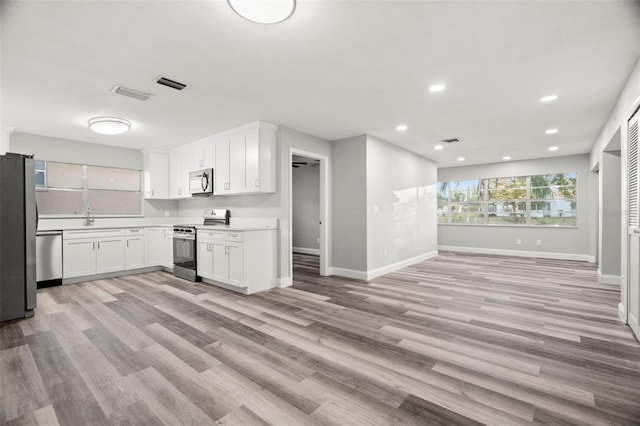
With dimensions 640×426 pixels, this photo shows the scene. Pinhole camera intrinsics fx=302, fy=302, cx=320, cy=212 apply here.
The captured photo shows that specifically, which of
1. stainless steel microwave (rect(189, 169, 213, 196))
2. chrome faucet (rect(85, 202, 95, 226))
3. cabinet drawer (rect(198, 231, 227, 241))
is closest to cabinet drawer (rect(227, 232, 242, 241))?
cabinet drawer (rect(198, 231, 227, 241))

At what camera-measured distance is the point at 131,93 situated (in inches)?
132

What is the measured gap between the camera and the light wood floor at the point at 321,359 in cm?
176

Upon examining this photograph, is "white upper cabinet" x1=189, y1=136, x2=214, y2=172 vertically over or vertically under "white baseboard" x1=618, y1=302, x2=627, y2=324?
over

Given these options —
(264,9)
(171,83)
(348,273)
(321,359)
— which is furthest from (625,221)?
(171,83)

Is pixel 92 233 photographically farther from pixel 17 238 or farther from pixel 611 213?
pixel 611 213

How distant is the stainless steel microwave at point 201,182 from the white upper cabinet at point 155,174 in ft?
3.50

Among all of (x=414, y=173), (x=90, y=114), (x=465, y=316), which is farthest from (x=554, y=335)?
(x=90, y=114)

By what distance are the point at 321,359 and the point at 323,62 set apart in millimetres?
2517

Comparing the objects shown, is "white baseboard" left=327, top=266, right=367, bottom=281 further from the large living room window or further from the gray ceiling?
the large living room window

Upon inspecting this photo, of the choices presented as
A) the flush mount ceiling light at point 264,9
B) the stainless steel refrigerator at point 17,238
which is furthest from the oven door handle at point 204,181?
the flush mount ceiling light at point 264,9

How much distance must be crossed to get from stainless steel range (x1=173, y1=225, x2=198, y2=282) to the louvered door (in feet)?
17.6

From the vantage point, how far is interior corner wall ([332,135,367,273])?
5.14 metres

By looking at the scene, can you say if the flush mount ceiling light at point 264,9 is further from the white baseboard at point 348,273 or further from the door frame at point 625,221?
the white baseboard at point 348,273

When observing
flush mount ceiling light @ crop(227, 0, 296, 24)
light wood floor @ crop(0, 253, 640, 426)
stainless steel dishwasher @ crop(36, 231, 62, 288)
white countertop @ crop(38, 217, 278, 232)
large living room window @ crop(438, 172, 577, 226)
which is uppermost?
flush mount ceiling light @ crop(227, 0, 296, 24)
